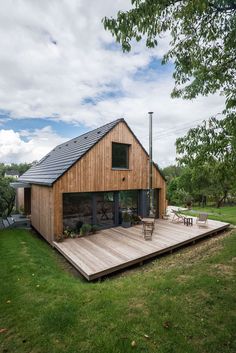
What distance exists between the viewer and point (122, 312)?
3.24 m

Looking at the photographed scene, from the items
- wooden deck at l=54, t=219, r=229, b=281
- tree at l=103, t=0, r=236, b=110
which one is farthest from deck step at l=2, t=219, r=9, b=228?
tree at l=103, t=0, r=236, b=110

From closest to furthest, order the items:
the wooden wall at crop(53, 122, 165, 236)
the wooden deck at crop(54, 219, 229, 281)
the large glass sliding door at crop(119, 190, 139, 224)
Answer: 1. the wooden deck at crop(54, 219, 229, 281)
2. the wooden wall at crop(53, 122, 165, 236)
3. the large glass sliding door at crop(119, 190, 139, 224)

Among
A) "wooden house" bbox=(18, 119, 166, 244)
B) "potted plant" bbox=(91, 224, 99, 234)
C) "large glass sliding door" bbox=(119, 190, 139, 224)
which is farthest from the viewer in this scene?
"large glass sliding door" bbox=(119, 190, 139, 224)

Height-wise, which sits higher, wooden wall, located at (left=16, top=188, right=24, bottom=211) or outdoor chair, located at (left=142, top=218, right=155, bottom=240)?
wooden wall, located at (left=16, top=188, right=24, bottom=211)

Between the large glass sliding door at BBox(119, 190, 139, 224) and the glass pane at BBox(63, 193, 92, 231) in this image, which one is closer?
the glass pane at BBox(63, 193, 92, 231)

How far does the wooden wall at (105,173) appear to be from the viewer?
7910mm

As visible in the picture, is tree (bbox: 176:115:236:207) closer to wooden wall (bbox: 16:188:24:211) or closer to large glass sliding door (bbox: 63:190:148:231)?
large glass sliding door (bbox: 63:190:148:231)

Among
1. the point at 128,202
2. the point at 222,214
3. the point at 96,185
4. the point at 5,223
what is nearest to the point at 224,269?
the point at 96,185

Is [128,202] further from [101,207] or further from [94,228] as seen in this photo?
[94,228]

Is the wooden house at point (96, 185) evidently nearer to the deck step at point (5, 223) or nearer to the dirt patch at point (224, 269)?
the deck step at point (5, 223)

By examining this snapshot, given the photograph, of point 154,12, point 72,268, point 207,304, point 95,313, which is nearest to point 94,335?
point 95,313

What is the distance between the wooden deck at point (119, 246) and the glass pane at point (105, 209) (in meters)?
0.52

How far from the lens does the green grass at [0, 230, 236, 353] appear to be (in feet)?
8.49

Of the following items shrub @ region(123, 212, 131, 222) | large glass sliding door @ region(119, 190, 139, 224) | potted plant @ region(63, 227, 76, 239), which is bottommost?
potted plant @ region(63, 227, 76, 239)
